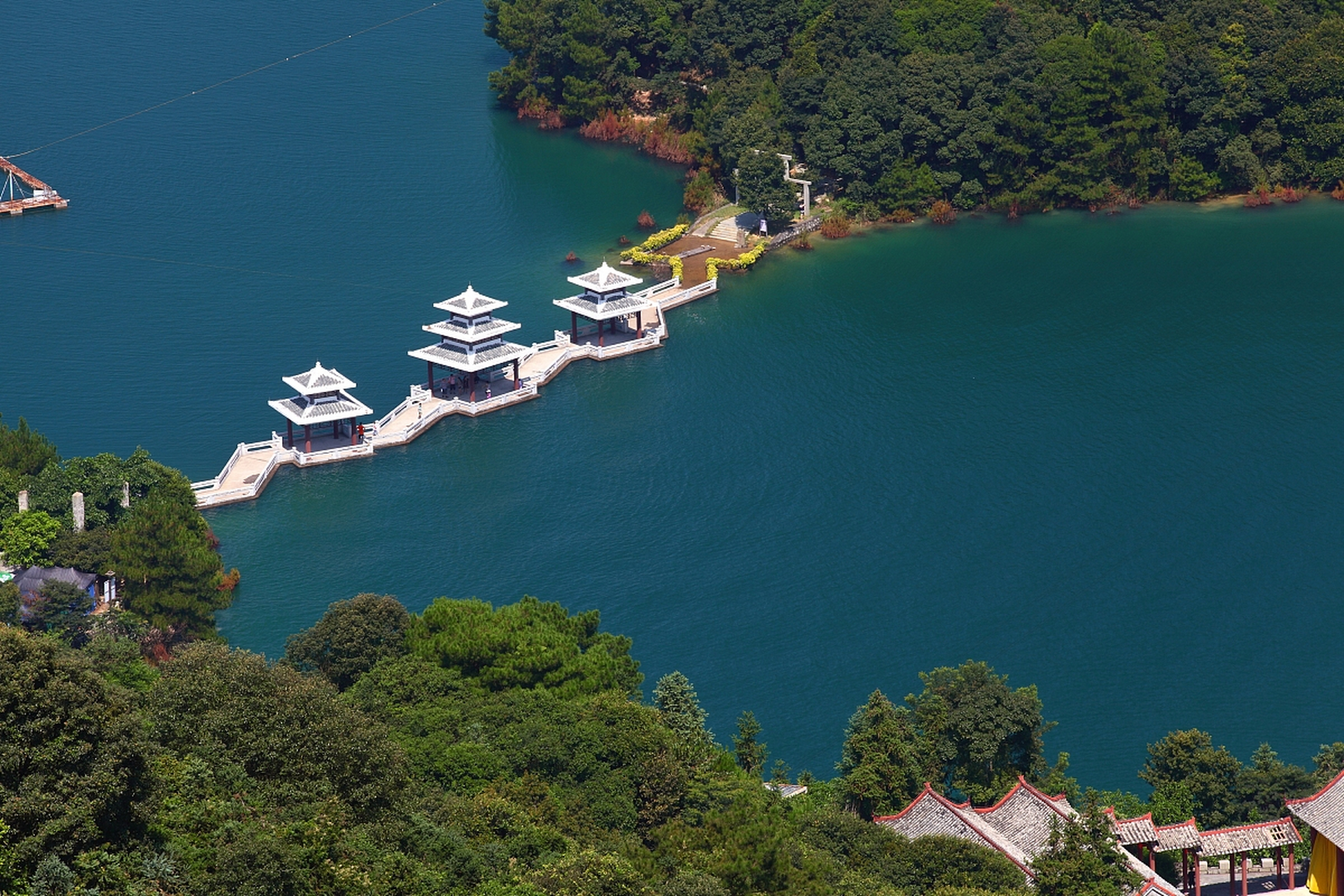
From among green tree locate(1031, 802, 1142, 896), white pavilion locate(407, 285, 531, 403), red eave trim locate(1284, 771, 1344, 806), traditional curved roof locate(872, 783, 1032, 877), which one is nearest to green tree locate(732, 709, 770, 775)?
traditional curved roof locate(872, 783, 1032, 877)

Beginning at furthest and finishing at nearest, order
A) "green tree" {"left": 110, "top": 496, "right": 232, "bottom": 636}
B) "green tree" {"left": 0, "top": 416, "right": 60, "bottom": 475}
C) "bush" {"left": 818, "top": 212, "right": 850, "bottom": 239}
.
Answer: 1. "bush" {"left": 818, "top": 212, "right": 850, "bottom": 239}
2. "green tree" {"left": 0, "top": 416, "right": 60, "bottom": 475}
3. "green tree" {"left": 110, "top": 496, "right": 232, "bottom": 636}

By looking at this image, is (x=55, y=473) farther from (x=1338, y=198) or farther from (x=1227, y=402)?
(x=1338, y=198)

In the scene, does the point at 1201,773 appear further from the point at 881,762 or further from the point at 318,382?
the point at 318,382

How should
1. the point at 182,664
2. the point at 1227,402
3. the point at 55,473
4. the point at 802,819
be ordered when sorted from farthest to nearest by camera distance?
the point at 1227,402 < the point at 55,473 < the point at 802,819 < the point at 182,664

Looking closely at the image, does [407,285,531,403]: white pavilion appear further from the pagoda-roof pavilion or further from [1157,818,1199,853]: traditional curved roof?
[1157,818,1199,853]: traditional curved roof

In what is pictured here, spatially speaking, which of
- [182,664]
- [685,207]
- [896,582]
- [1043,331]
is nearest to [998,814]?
[896,582]

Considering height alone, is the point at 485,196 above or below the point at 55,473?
above

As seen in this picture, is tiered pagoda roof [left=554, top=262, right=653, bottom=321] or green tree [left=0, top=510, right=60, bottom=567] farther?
tiered pagoda roof [left=554, top=262, right=653, bottom=321]

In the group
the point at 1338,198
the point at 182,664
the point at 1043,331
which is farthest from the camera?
the point at 1338,198
